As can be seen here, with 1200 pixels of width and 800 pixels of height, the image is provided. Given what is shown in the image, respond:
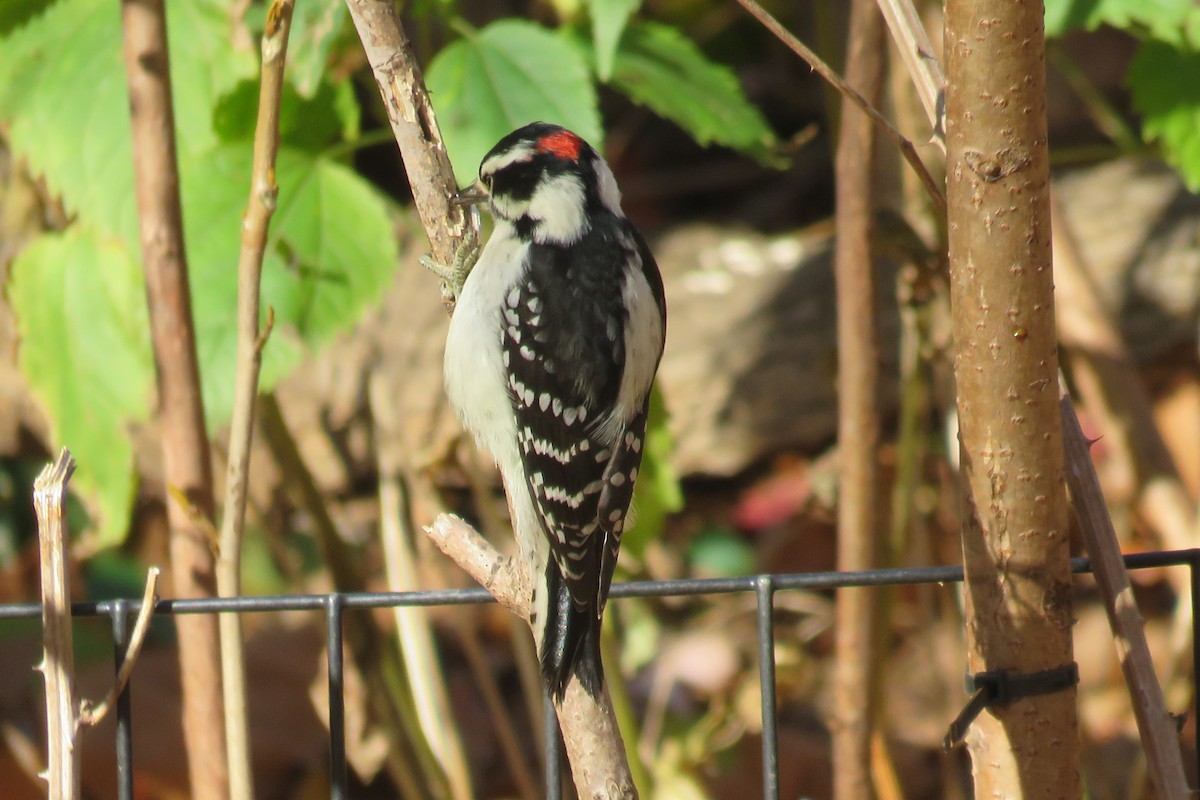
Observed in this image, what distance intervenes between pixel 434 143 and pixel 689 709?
8.41 feet

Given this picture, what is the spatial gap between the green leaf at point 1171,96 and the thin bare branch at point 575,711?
1.27 metres

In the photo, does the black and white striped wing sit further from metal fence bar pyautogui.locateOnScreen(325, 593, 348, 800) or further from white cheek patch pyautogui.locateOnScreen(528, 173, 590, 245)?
metal fence bar pyautogui.locateOnScreen(325, 593, 348, 800)

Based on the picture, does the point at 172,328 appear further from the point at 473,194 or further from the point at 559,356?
the point at 559,356

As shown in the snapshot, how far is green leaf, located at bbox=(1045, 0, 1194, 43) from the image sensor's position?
6.64ft

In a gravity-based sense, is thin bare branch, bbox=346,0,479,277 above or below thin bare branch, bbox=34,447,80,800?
above

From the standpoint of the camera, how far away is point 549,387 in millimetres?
2240

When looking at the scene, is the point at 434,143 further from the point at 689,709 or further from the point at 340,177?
the point at 689,709

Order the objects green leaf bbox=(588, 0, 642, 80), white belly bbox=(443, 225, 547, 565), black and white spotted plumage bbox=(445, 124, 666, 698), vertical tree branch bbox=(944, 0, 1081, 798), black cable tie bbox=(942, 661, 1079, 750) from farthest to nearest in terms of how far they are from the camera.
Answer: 1. white belly bbox=(443, 225, 547, 565)
2. black and white spotted plumage bbox=(445, 124, 666, 698)
3. green leaf bbox=(588, 0, 642, 80)
4. black cable tie bbox=(942, 661, 1079, 750)
5. vertical tree branch bbox=(944, 0, 1081, 798)

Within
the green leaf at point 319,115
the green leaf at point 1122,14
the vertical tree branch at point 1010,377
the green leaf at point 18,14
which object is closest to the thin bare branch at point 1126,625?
the vertical tree branch at point 1010,377

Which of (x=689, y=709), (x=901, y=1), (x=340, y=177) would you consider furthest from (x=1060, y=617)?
(x=689, y=709)

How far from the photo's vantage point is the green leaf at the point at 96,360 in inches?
84.2

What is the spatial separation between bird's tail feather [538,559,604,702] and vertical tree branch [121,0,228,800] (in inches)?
17.9

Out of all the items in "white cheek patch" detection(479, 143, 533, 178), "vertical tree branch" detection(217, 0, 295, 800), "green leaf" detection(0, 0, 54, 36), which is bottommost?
"vertical tree branch" detection(217, 0, 295, 800)

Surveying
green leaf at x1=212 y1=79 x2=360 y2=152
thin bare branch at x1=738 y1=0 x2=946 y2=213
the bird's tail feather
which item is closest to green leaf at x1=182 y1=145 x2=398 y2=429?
green leaf at x1=212 y1=79 x2=360 y2=152
